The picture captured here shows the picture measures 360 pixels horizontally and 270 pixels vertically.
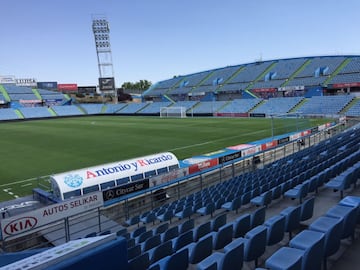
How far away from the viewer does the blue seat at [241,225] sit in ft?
19.2

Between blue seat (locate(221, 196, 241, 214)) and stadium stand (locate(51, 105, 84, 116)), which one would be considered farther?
stadium stand (locate(51, 105, 84, 116))

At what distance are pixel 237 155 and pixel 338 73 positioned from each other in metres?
50.9

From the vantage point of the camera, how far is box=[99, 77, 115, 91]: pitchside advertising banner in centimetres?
8900

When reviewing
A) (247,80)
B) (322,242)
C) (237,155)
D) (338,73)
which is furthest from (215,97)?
(322,242)

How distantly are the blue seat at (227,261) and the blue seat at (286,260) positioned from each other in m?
0.44

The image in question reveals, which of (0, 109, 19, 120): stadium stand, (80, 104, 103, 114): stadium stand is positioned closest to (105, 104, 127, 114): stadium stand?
(80, 104, 103, 114): stadium stand

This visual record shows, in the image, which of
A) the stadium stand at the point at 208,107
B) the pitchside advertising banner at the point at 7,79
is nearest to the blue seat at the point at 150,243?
the stadium stand at the point at 208,107

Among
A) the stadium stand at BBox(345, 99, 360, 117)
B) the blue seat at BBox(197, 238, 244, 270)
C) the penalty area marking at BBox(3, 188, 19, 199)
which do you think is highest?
the blue seat at BBox(197, 238, 244, 270)

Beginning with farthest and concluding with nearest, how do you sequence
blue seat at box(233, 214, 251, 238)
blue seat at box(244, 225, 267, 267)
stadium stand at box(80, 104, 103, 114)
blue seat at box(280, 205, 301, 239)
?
stadium stand at box(80, 104, 103, 114) → blue seat at box(233, 214, 251, 238) → blue seat at box(280, 205, 301, 239) → blue seat at box(244, 225, 267, 267)

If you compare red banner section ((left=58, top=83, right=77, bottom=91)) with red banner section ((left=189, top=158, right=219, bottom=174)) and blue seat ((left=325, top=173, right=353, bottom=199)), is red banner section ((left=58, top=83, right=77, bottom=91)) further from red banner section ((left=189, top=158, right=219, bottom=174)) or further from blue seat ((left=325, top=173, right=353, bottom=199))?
blue seat ((left=325, top=173, right=353, bottom=199))

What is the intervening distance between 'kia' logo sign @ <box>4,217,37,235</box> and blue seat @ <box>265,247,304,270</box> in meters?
6.91

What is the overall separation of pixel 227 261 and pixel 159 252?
1.57m

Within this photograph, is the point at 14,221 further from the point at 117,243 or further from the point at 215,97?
the point at 215,97

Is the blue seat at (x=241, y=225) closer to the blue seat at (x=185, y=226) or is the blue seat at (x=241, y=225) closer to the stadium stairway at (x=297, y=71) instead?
the blue seat at (x=185, y=226)
